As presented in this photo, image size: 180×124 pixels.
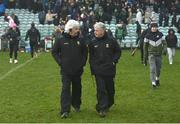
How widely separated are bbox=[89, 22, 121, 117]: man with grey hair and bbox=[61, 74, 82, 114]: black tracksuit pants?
42cm

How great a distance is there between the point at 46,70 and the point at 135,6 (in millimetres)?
19986

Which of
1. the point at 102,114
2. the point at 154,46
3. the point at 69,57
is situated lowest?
the point at 102,114

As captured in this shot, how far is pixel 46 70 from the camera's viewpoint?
859 inches

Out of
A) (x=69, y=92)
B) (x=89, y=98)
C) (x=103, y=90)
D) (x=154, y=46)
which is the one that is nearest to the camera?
(x=69, y=92)

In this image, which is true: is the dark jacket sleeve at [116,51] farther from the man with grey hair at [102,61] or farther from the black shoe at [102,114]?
the black shoe at [102,114]

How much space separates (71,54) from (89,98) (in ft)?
9.14

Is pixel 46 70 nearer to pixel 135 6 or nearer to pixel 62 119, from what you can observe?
pixel 62 119

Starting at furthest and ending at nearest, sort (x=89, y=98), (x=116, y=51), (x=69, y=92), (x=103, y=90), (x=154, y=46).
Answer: (x=154, y=46) < (x=89, y=98) < (x=116, y=51) < (x=103, y=90) < (x=69, y=92)

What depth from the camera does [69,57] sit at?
11.2m

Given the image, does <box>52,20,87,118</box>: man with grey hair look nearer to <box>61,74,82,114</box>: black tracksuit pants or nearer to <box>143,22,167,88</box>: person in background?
<box>61,74,82,114</box>: black tracksuit pants

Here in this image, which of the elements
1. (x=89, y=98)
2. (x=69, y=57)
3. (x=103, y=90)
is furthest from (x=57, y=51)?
(x=89, y=98)

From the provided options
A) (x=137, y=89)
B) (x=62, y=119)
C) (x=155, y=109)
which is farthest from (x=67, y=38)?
(x=137, y=89)

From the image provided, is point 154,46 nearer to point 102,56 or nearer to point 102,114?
point 102,56

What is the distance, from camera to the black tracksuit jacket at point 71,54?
11141mm
